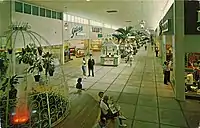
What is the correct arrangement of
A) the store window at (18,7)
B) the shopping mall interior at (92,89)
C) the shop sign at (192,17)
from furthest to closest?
the store window at (18,7), the shop sign at (192,17), the shopping mall interior at (92,89)

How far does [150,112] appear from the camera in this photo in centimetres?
742

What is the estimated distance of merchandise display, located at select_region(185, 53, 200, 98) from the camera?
8.98 metres

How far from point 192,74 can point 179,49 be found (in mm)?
1492

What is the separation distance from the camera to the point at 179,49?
866 cm

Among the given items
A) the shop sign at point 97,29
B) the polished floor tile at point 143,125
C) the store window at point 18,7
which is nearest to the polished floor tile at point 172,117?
the polished floor tile at point 143,125

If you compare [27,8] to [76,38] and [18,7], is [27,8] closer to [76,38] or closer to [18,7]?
[18,7]

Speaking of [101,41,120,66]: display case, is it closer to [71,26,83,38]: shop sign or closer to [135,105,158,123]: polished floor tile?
[71,26,83,38]: shop sign

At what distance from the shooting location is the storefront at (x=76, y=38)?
20647mm

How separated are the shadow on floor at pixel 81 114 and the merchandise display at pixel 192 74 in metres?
4.54

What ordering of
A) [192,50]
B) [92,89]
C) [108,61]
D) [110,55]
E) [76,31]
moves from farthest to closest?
[76,31] → [110,55] → [108,61] → [92,89] → [192,50]

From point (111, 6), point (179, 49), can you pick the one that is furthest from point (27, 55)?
point (111, 6)

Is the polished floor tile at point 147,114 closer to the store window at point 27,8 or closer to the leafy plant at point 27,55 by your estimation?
the leafy plant at point 27,55

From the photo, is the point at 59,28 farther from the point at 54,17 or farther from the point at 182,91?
the point at 182,91

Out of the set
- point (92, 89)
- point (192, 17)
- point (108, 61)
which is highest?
point (192, 17)
